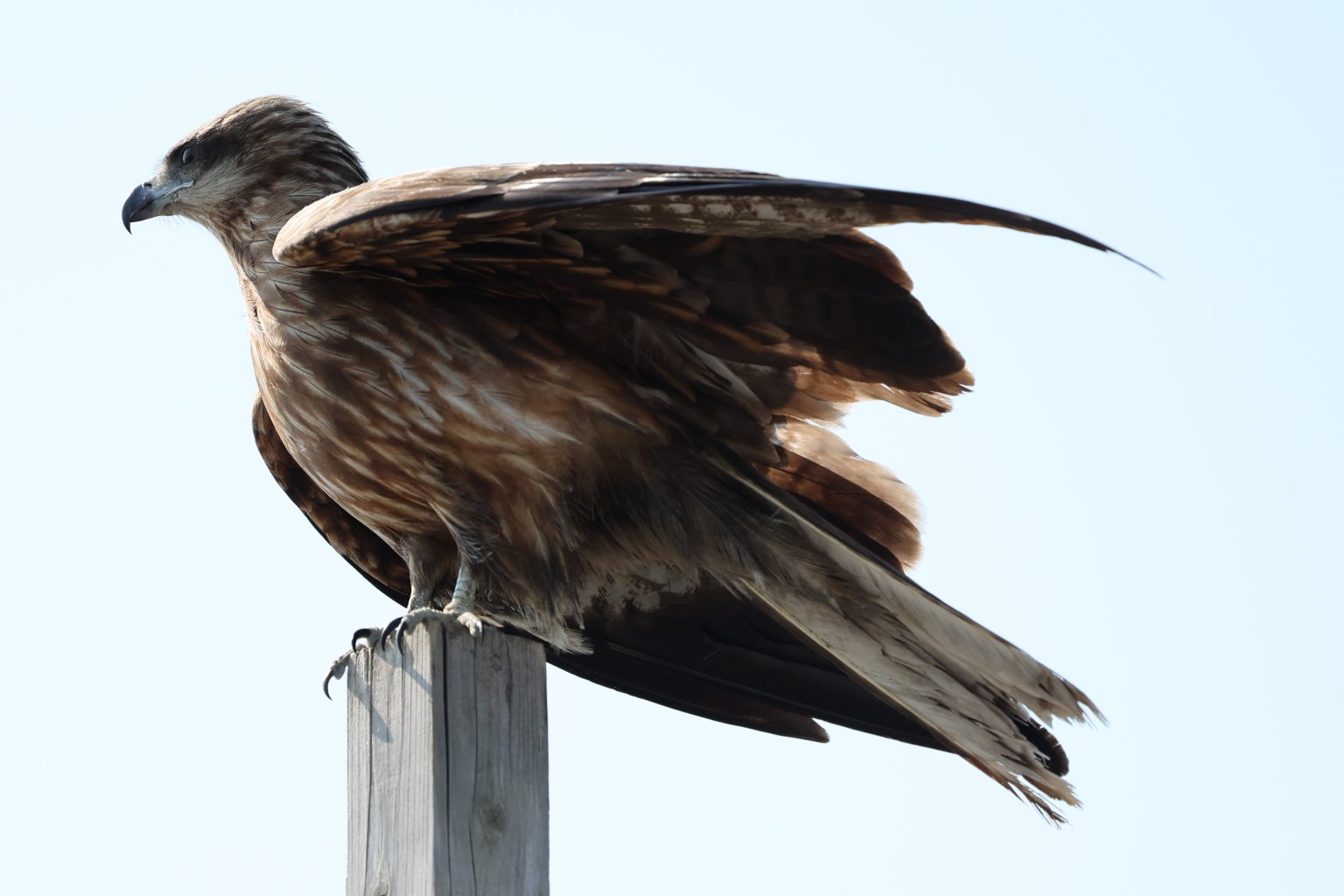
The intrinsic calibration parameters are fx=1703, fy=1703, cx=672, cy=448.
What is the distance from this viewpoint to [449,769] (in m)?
3.21

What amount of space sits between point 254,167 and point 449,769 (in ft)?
7.69

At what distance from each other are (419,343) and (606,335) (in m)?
0.46

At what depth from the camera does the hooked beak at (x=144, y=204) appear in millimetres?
5016

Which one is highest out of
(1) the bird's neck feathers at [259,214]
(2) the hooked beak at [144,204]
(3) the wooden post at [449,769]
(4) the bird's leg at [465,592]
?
(2) the hooked beak at [144,204]

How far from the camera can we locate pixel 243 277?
469 centimetres

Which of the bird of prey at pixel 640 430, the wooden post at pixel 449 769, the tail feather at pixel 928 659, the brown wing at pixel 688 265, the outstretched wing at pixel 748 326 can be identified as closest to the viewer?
the wooden post at pixel 449 769

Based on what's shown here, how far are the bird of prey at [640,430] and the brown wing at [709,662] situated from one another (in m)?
0.01

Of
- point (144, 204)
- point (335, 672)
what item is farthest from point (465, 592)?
point (144, 204)

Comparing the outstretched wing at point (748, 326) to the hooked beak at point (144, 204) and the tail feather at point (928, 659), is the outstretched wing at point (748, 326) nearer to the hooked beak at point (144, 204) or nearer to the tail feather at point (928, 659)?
the tail feather at point (928, 659)

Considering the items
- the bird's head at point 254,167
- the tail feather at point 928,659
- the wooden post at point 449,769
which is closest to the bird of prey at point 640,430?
the tail feather at point 928,659

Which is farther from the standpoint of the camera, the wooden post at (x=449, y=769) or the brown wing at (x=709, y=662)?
the brown wing at (x=709, y=662)

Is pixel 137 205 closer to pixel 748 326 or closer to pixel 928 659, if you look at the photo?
pixel 748 326

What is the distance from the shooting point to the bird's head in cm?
487

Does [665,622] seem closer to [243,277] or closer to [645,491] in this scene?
[645,491]
